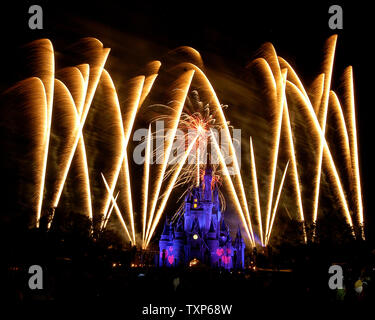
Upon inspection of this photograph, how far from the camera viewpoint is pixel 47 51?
25203mm

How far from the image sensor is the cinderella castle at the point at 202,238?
77.5 metres

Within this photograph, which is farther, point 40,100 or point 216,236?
point 216,236

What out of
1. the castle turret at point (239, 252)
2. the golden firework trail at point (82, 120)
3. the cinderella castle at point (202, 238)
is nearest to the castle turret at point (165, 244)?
the cinderella castle at point (202, 238)

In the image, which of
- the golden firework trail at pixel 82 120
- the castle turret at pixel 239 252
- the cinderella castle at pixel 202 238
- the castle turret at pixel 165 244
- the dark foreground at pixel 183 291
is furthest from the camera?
the castle turret at pixel 165 244

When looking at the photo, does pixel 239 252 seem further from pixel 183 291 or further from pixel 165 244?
pixel 183 291

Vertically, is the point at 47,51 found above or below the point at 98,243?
above

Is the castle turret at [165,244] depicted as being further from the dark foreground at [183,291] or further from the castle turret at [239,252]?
the dark foreground at [183,291]

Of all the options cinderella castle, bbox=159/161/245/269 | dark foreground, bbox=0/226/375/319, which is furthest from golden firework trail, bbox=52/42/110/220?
cinderella castle, bbox=159/161/245/269

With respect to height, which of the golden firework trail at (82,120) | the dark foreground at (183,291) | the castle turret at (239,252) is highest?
the golden firework trail at (82,120)

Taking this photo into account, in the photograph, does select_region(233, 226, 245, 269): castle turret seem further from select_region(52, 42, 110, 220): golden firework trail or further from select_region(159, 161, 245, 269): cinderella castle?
select_region(52, 42, 110, 220): golden firework trail
